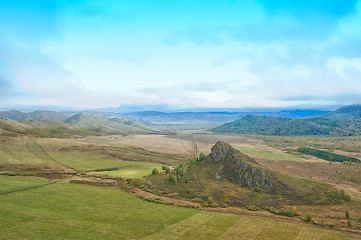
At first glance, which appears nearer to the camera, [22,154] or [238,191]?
[238,191]

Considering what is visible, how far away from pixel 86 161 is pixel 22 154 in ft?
126

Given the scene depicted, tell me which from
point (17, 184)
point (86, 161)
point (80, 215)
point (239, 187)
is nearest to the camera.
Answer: point (80, 215)

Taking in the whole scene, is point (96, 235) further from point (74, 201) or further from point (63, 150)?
point (63, 150)

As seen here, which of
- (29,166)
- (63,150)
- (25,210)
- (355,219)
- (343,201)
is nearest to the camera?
(25,210)

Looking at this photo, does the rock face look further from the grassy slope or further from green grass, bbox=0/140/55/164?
green grass, bbox=0/140/55/164

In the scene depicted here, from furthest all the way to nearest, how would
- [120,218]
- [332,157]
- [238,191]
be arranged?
[332,157], [238,191], [120,218]

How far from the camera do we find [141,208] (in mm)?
49750

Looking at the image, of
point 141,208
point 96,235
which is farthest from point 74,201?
point 96,235

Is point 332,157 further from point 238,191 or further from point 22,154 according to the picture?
point 22,154

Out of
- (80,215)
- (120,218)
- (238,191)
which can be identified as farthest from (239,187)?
(80,215)

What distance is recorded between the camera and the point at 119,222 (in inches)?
1554

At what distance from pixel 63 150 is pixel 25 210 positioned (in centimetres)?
10569

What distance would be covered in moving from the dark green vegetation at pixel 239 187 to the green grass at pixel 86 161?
40.4 meters

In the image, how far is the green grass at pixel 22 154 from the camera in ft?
341
